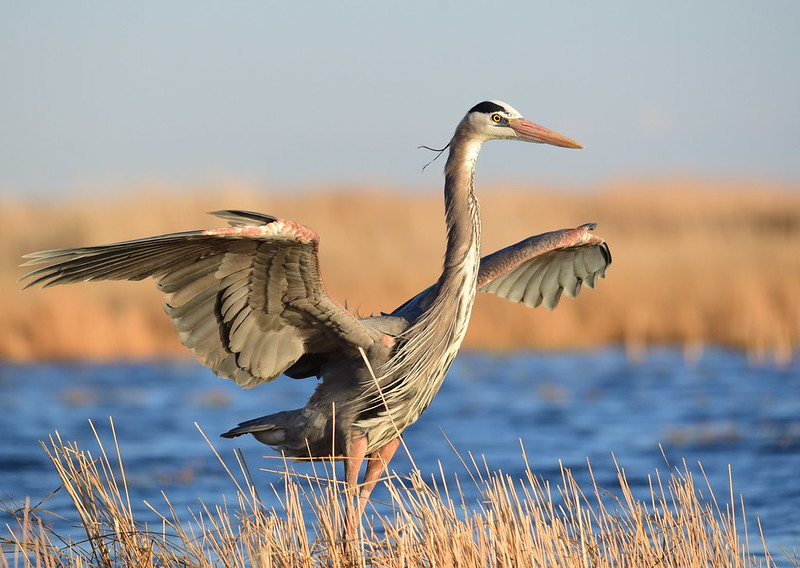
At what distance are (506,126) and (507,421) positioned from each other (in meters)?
7.46

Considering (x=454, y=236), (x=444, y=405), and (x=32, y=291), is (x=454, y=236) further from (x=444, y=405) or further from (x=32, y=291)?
(x=32, y=291)

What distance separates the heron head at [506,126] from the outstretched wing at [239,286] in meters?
1.14

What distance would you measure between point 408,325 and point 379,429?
1.71 feet

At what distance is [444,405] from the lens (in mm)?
13727

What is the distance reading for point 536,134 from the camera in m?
5.54

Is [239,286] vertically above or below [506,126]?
below

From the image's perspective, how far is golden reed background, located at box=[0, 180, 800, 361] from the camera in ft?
49.9

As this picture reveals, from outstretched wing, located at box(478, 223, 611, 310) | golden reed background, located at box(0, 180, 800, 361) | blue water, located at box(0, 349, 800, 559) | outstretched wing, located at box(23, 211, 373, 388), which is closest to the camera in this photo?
outstretched wing, located at box(23, 211, 373, 388)

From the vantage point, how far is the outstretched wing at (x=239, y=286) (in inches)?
173

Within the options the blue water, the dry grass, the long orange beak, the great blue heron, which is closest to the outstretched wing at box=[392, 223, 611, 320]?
the great blue heron

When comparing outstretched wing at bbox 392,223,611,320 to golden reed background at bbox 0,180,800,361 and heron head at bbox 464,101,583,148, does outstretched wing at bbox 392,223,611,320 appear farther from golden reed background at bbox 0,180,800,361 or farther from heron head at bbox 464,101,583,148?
golden reed background at bbox 0,180,800,361

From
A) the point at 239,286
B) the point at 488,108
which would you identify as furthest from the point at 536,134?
the point at 239,286

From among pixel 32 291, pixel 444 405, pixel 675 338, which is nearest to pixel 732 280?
pixel 675 338

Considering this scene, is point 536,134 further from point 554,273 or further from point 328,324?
point 328,324
